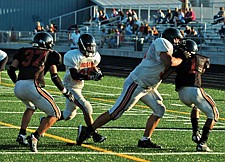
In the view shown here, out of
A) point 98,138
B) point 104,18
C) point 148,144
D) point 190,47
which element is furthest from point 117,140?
point 104,18

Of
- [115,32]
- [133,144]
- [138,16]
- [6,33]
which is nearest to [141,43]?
[115,32]

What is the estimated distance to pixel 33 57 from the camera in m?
9.71

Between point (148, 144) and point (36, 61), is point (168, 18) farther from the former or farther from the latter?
point (36, 61)

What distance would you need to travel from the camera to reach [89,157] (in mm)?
9055

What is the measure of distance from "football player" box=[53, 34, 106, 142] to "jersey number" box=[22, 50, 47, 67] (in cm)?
58

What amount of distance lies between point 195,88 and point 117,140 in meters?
1.37

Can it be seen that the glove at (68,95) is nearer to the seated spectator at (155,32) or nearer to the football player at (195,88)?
the football player at (195,88)

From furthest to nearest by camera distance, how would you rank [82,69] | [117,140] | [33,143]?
[117,140] → [82,69] → [33,143]

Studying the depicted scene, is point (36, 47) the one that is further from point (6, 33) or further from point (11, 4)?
point (11, 4)

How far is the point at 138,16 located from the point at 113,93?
66.7 ft

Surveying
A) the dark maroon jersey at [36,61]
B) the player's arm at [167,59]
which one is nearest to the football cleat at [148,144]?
the player's arm at [167,59]

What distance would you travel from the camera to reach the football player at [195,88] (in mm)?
9773

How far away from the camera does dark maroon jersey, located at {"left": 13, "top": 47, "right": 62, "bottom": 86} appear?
31.8 ft

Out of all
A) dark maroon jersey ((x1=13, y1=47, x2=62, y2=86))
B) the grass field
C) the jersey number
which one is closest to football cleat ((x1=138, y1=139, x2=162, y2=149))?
the grass field
